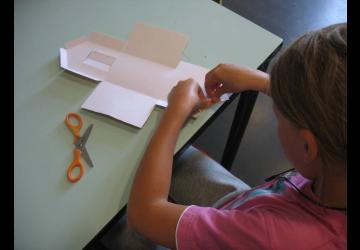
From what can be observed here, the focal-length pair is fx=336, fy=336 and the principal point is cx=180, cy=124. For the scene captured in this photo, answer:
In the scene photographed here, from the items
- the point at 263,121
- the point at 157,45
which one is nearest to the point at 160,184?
the point at 157,45

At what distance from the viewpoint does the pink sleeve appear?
51cm

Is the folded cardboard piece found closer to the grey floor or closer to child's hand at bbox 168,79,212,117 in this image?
child's hand at bbox 168,79,212,117

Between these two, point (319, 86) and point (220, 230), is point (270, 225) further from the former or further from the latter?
point (319, 86)

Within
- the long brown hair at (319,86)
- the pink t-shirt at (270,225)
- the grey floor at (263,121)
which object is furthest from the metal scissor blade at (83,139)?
the grey floor at (263,121)

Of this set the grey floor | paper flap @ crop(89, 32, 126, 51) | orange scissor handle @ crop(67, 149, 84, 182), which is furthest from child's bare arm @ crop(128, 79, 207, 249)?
the grey floor

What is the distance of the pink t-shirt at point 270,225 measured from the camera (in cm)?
49

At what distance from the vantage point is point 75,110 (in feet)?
2.44

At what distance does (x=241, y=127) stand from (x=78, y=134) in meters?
0.63

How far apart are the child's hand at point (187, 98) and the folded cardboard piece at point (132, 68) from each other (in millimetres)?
39

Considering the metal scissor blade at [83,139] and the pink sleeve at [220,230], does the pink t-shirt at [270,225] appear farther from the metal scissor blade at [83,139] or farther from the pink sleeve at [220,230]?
the metal scissor blade at [83,139]

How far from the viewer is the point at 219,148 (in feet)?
5.18

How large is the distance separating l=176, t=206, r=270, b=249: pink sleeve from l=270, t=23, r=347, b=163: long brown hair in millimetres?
149

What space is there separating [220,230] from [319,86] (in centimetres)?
27

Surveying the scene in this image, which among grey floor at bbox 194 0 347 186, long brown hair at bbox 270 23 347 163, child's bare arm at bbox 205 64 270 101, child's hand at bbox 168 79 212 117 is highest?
long brown hair at bbox 270 23 347 163
